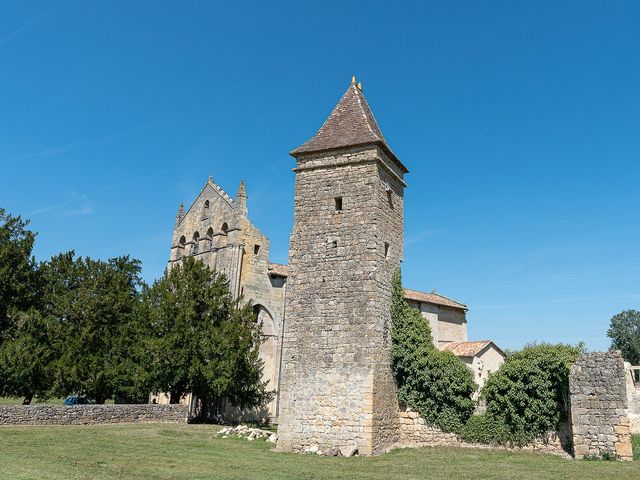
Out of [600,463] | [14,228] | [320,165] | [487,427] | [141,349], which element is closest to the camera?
[600,463]

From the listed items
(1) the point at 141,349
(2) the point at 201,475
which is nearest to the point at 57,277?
Result: (1) the point at 141,349

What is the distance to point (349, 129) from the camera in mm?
19109

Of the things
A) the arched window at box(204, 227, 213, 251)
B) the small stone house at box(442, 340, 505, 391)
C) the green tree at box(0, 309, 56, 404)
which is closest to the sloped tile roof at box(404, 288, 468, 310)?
the small stone house at box(442, 340, 505, 391)

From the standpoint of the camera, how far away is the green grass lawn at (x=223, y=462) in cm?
1179

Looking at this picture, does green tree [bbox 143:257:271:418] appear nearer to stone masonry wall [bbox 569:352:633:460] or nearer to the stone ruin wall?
stone masonry wall [bbox 569:352:633:460]

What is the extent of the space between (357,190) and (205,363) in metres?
11.5

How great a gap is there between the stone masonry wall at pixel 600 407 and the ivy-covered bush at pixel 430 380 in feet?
10.6

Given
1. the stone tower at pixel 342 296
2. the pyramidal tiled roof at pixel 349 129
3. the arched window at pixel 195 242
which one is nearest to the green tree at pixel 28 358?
the arched window at pixel 195 242

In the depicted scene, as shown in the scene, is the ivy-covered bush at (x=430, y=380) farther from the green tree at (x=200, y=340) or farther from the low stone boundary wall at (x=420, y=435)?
the green tree at (x=200, y=340)

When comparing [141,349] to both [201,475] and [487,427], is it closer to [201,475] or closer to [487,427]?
[201,475]

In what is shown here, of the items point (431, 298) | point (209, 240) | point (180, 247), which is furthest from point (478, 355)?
point (180, 247)

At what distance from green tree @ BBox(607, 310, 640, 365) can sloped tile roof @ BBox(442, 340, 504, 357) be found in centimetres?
4086

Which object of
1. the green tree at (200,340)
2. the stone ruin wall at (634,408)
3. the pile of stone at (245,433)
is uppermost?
the green tree at (200,340)

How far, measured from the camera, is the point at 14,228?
26.4 m
